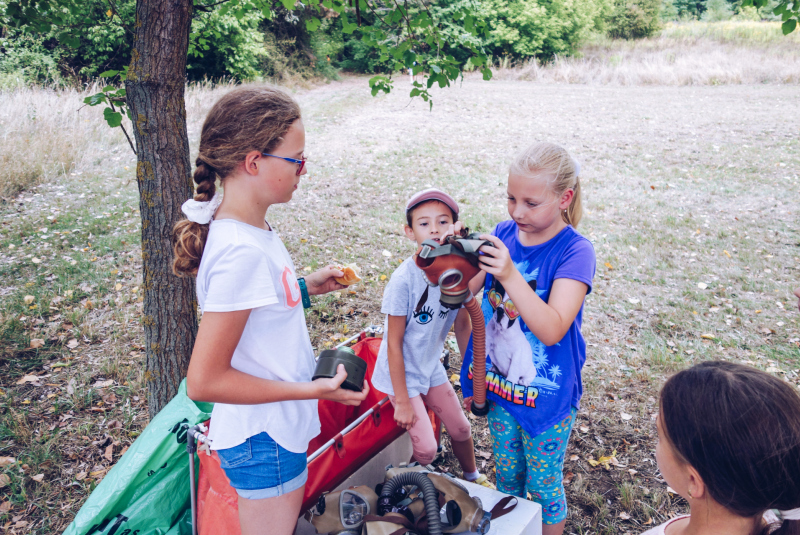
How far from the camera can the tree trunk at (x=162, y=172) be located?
92.8 inches

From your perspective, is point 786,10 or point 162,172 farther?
point 786,10

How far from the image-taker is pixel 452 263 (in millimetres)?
1689

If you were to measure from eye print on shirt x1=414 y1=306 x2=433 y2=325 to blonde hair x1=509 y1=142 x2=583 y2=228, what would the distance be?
2.24 ft

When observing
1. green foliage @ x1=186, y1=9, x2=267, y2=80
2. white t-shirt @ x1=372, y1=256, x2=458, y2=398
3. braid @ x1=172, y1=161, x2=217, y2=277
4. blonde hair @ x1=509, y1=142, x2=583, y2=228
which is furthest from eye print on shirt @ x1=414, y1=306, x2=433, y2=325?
green foliage @ x1=186, y1=9, x2=267, y2=80

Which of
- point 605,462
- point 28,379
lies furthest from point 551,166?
point 28,379

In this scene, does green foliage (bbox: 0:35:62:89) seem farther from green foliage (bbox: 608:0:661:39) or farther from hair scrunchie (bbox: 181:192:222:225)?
green foliage (bbox: 608:0:661:39)

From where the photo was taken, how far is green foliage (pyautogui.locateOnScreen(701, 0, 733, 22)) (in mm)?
30641

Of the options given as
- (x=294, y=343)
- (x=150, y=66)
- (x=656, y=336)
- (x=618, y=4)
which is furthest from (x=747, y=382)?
(x=618, y=4)

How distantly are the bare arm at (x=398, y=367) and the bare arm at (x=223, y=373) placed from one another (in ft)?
2.42

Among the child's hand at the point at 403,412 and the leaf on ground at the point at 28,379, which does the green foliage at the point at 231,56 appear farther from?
the child's hand at the point at 403,412

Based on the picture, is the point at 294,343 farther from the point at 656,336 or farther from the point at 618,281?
the point at 618,281

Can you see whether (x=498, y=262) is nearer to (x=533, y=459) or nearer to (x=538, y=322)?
(x=538, y=322)

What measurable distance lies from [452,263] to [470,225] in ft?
16.1

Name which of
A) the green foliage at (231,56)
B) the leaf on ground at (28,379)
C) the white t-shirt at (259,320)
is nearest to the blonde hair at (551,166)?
the white t-shirt at (259,320)
